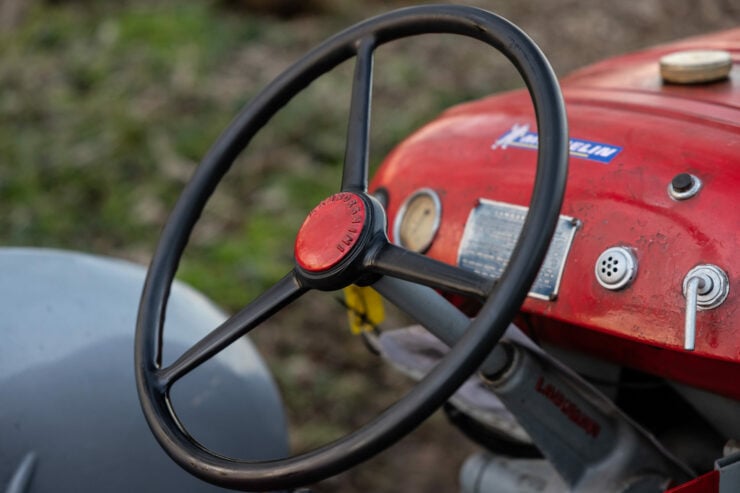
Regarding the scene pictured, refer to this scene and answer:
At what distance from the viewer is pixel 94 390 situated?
1341 millimetres

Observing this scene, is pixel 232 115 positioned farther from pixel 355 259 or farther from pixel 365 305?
pixel 355 259

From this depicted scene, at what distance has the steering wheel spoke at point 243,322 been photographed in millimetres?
1112

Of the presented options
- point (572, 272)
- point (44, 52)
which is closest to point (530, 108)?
point (572, 272)

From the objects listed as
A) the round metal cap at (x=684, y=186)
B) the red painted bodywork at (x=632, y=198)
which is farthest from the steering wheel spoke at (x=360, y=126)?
the round metal cap at (x=684, y=186)

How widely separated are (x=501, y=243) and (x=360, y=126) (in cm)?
26

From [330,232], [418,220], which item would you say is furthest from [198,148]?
[330,232]

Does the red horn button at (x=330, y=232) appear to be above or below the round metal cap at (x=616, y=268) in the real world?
below

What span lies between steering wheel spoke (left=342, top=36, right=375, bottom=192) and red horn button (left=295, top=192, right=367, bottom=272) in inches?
2.1

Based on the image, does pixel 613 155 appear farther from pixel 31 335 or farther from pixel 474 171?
pixel 31 335

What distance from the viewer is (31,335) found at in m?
1.35

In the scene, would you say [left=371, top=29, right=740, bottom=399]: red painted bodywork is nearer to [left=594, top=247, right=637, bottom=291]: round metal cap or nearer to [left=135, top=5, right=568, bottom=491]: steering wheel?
[left=594, top=247, right=637, bottom=291]: round metal cap

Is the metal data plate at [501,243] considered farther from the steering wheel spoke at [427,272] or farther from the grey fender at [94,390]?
the grey fender at [94,390]

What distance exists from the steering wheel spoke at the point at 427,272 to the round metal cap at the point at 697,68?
2.03 ft

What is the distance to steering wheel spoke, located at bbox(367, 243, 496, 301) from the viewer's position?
958mm
